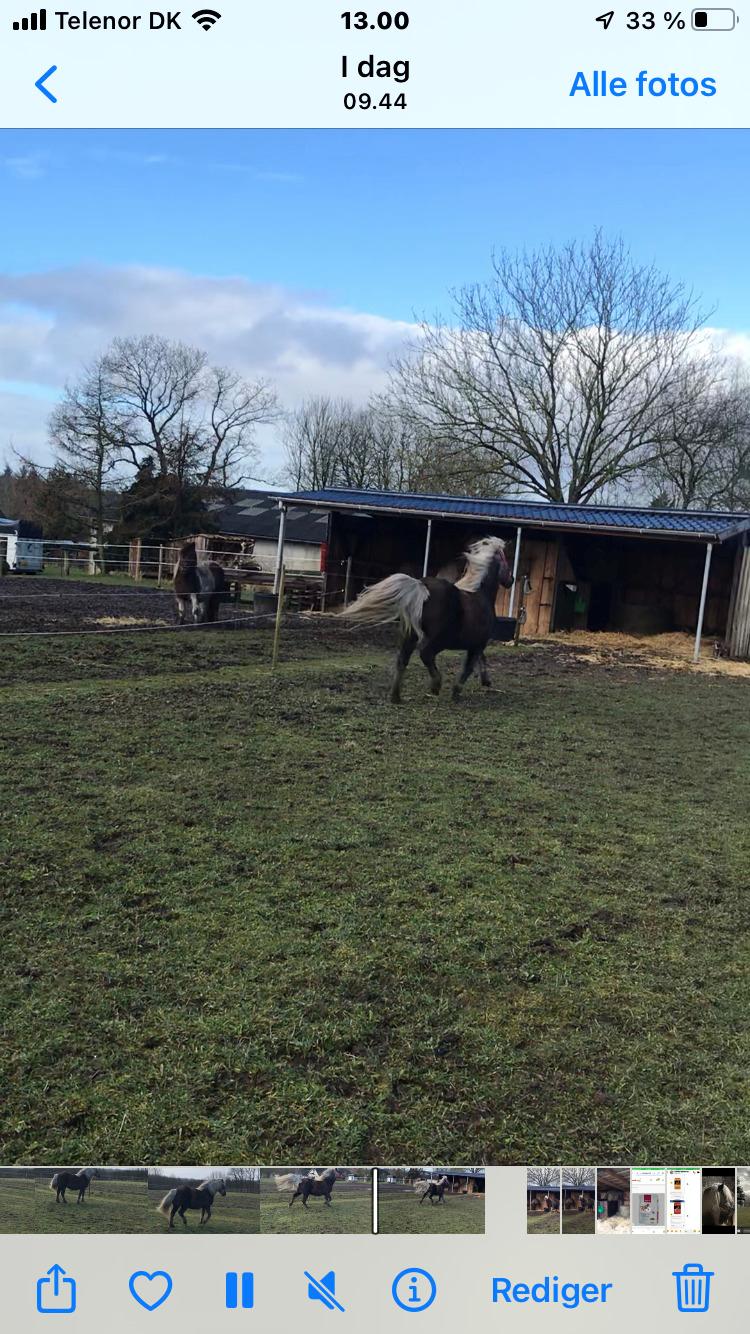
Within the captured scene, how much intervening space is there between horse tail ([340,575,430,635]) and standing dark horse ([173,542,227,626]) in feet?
18.9

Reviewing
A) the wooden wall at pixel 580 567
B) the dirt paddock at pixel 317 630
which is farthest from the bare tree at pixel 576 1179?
the wooden wall at pixel 580 567

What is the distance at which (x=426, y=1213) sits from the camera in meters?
1.53

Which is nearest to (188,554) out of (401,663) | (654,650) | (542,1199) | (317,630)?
(317,630)

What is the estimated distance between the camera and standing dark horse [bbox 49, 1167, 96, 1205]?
161 centimetres

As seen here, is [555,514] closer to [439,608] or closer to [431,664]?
[431,664]

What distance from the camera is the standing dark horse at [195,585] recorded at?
1383 centimetres

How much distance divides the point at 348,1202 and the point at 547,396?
29.4 meters

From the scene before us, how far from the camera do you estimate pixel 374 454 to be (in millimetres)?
39188

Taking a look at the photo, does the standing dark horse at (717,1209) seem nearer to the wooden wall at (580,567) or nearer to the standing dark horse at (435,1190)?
the standing dark horse at (435,1190)

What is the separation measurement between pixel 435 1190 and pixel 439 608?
742 cm

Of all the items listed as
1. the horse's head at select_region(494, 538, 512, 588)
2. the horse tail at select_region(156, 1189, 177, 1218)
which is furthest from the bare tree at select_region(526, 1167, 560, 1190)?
the horse's head at select_region(494, 538, 512, 588)

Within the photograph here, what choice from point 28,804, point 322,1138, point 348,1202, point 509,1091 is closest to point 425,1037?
point 509,1091

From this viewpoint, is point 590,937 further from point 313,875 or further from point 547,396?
point 547,396

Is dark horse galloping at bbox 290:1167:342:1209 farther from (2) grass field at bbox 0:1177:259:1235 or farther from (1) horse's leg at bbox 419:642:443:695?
(1) horse's leg at bbox 419:642:443:695
